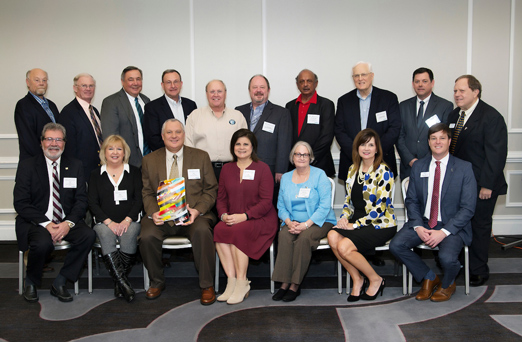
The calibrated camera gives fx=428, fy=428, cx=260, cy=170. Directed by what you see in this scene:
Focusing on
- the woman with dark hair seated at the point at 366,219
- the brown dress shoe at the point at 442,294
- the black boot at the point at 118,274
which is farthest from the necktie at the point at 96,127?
the brown dress shoe at the point at 442,294

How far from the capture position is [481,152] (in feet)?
11.8

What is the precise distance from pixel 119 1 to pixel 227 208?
3.09 m

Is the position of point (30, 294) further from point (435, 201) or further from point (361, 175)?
point (435, 201)

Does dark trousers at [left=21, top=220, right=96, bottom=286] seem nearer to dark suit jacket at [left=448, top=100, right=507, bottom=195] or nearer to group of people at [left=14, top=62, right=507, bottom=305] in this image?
group of people at [left=14, top=62, right=507, bottom=305]

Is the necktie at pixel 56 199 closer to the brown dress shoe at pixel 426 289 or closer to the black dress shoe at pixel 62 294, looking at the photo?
the black dress shoe at pixel 62 294

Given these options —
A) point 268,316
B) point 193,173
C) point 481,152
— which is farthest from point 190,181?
point 481,152

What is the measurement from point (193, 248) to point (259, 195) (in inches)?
27.3

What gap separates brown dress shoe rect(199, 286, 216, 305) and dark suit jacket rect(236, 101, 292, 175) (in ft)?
4.31

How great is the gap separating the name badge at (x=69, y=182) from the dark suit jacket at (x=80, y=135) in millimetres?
435

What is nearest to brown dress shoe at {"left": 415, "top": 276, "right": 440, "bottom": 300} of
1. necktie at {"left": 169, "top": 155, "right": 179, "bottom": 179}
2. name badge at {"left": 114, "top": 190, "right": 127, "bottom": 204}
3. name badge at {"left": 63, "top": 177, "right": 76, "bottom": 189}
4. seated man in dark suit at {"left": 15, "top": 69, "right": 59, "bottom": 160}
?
necktie at {"left": 169, "top": 155, "right": 179, "bottom": 179}

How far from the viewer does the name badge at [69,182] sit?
3602 millimetres

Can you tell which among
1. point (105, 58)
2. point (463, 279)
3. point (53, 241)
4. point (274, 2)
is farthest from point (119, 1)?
point (463, 279)

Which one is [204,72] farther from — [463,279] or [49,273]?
[463,279]

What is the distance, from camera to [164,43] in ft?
16.9
